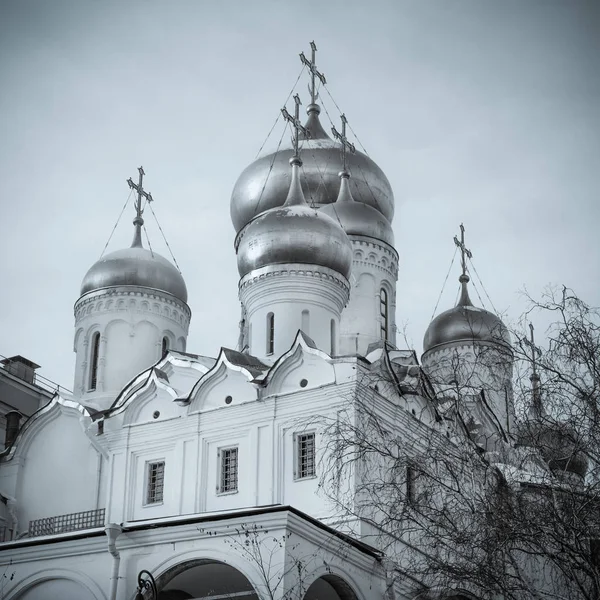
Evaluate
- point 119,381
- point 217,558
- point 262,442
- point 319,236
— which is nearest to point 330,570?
point 217,558

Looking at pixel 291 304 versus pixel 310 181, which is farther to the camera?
pixel 310 181

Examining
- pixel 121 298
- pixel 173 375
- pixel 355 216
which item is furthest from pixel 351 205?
pixel 173 375

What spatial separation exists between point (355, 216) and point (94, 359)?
7.91 metres

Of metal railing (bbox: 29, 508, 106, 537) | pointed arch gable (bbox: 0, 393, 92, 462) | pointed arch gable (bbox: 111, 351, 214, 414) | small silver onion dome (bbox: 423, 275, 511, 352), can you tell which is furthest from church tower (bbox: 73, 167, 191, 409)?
small silver onion dome (bbox: 423, 275, 511, 352)

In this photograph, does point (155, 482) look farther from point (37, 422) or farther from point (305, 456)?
point (37, 422)

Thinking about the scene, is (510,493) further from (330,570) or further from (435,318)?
(435,318)

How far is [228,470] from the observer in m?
20.7

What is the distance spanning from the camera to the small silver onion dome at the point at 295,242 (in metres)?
23.5

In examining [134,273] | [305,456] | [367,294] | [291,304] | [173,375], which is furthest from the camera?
[367,294]

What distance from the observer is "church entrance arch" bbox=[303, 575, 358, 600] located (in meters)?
16.2

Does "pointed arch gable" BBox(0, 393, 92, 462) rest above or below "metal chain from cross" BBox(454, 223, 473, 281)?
below

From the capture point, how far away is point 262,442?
20281 millimetres

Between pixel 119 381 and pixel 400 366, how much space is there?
7.57 m

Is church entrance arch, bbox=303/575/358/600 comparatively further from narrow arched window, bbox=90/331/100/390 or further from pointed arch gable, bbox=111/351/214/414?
narrow arched window, bbox=90/331/100/390
